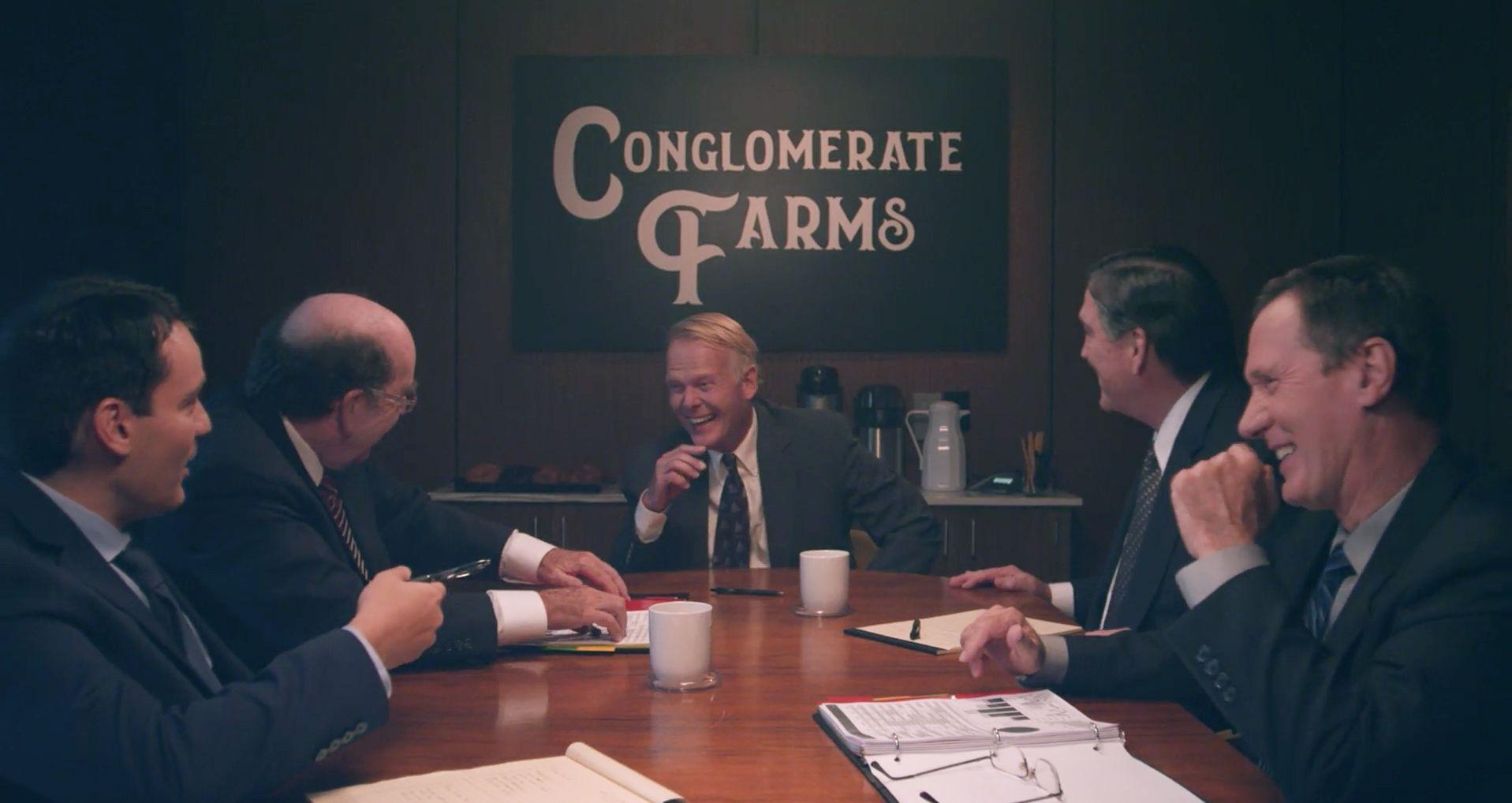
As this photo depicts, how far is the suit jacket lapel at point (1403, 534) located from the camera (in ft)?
4.40

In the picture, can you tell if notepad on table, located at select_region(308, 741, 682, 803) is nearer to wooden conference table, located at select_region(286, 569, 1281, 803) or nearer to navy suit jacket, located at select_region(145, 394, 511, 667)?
wooden conference table, located at select_region(286, 569, 1281, 803)

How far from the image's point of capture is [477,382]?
15.2 ft

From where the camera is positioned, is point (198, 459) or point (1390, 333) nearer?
point (1390, 333)

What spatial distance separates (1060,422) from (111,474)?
376cm

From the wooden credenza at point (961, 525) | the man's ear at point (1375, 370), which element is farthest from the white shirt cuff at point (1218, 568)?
the wooden credenza at point (961, 525)

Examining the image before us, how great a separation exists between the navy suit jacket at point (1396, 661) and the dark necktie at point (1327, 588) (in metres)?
0.16

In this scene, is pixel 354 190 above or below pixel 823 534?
above

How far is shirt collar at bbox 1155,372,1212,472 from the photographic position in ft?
7.14

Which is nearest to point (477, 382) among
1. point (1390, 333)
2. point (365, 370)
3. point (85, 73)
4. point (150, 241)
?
point (150, 241)

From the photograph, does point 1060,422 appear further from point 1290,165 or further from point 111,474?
point 111,474

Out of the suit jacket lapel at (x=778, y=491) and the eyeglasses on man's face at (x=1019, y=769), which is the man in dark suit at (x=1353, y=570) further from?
the suit jacket lapel at (x=778, y=491)

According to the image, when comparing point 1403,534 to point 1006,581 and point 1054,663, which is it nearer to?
point 1054,663

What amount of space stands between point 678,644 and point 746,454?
1600mm

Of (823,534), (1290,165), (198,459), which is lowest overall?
(823,534)
